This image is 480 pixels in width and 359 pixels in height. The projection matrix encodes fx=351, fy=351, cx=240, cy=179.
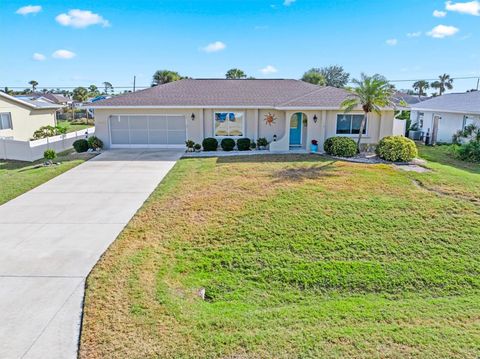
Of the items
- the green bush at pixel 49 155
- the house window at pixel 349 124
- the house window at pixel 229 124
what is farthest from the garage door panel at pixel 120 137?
the house window at pixel 349 124

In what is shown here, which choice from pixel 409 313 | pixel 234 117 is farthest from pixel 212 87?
pixel 409 313

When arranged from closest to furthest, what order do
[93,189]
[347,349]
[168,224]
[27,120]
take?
1. [347,349]
2. [168,224]
3. [93,189]
4. [27,120]

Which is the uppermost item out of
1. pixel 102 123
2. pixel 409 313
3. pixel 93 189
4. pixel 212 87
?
pixel 212 87

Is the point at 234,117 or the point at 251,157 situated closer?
the point at 251,157

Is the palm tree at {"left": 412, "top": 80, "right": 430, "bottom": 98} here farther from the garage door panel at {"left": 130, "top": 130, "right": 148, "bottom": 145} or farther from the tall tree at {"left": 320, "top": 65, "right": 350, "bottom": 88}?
the garage door panel at {"left": 130, "top": 130, "right": 148, "bottom": 145}

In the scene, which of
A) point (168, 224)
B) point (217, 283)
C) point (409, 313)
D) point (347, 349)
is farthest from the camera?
point (168, 224)

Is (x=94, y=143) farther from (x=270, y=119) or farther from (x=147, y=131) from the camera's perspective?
(x=270, y=119)

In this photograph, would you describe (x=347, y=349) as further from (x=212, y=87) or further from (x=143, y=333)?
(x=212, y=87)
